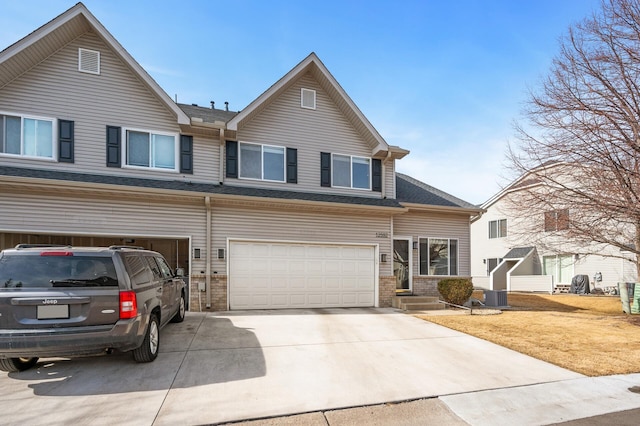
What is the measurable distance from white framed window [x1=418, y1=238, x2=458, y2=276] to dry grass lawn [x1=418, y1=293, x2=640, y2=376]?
2.74 metres

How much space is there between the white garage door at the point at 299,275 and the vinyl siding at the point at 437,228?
6.67 feet

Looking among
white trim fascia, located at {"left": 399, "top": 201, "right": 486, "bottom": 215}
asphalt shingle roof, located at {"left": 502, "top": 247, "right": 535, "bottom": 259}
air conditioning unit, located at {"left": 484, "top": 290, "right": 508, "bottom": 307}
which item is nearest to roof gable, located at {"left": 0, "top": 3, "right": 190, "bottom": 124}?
white trim fascia, located at {"left": 399, "top": 201, "right": 486, "bottom": 215}

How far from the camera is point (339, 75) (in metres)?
13.6

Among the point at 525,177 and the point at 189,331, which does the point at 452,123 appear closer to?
the point at 525,177

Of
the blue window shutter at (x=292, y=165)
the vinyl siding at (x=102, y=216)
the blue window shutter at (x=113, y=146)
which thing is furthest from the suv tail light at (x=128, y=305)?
the blue window shutter at (x=292, y=165)

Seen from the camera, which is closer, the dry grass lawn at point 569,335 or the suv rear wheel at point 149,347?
the suv rear wheel at point 149,347

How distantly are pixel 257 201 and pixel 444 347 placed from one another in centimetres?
692

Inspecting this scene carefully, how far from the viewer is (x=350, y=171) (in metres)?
13.7

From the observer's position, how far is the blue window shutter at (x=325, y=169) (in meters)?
13.2

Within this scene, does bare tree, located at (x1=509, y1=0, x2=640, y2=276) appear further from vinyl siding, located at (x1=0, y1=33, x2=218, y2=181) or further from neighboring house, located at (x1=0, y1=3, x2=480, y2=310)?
vinyl siding, located at (x1=0, y1=33, x2=218, y2=181)

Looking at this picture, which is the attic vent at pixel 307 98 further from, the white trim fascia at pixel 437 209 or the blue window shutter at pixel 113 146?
the blue window shutter at pixel 113 146

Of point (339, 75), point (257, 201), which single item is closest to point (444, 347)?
point (257, 201)

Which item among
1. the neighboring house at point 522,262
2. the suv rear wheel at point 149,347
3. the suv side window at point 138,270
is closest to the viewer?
the suv side window at point 138,270

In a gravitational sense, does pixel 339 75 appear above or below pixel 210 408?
above
